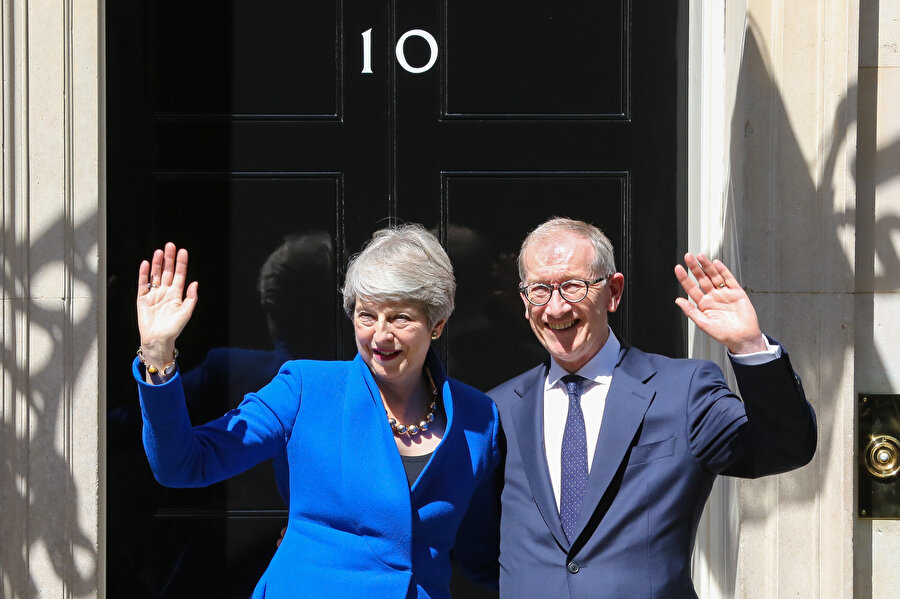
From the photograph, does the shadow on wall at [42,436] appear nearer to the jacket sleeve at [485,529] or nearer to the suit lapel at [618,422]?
the jacket sleeve at [485,529]

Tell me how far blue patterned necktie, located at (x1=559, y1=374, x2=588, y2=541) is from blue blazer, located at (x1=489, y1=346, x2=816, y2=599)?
0.03 metres

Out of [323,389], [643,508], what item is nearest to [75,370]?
[323,389]

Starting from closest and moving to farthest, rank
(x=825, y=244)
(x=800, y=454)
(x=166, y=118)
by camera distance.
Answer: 1. (x=800, y=454)
2. (x=825, y=244)
3. (x=166, y=118)

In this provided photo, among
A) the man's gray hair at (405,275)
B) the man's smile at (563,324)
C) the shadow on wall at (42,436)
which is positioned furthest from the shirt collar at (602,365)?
the shadow on wall at (42,436)

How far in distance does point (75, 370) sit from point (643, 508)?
1.99m

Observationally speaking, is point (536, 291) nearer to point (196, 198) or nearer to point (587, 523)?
point (587, 523)

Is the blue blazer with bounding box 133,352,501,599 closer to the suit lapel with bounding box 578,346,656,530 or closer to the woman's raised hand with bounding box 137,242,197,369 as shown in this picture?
the woman's raised hand with bounding box 137,242,197,369

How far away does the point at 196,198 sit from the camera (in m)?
3.91

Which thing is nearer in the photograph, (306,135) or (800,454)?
(800,454)

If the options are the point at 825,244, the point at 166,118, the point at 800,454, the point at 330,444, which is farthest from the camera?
the point at 166,118

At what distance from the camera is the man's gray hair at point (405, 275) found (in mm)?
2682

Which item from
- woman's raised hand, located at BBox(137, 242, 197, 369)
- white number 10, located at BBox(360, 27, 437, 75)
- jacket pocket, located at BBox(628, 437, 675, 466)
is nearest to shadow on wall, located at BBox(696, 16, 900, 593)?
jacket pocket, located at BBox(628, 437, 675, 466)

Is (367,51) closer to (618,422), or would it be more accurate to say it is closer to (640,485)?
(618,422)

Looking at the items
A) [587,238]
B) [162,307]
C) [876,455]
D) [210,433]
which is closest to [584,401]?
[587,238]
